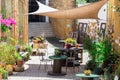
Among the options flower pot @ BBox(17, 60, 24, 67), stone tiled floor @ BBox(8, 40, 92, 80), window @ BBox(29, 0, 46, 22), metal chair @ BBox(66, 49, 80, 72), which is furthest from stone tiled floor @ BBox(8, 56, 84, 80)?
window @ BBox(29, 0, 46, 22)

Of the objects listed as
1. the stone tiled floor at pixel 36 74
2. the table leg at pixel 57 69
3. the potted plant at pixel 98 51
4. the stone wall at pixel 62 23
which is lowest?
the stone tiled floor at pixel 36 74

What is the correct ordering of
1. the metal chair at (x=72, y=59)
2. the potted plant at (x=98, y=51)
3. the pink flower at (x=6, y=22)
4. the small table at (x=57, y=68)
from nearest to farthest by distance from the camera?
the pink flower at (x=6, y=22)
the potted plant at (x=98, y=51)
the small table at (x=57, y=68)
the metal chair at (x=72, y=59)

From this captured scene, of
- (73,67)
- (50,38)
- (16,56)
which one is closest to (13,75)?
(16,56)

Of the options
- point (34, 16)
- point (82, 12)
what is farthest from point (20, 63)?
point (34, 16)

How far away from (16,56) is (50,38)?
14941 millimetres

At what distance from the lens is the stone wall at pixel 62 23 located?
97.8ft

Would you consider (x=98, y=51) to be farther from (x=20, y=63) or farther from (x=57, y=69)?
(x=20, y=63)

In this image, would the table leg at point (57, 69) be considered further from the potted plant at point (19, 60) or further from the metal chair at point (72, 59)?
the potted plant at point (19, 60)

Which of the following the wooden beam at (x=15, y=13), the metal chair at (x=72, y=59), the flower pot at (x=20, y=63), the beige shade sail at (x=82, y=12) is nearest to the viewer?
the flower pot at (x=20, y=63)

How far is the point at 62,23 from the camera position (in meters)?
30.1

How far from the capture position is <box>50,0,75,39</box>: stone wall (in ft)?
97.8

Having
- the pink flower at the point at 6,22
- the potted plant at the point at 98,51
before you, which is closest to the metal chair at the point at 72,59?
the potted plant at the point at 98,51

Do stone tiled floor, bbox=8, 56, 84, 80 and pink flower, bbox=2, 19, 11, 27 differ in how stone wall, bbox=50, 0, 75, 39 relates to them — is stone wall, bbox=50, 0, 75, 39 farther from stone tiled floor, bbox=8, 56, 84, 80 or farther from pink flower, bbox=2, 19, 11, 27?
pink flower, bbox=2, 19, 11, 27

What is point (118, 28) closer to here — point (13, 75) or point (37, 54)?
point (13, 75)
